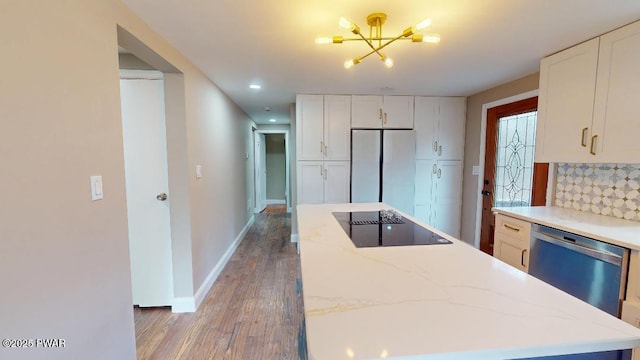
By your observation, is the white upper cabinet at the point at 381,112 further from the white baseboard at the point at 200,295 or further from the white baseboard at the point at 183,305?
the white baseboard at the point at 183,305

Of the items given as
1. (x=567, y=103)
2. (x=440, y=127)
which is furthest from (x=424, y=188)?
(x=567, y=103)

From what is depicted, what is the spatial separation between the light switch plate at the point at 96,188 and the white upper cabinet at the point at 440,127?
336 cm

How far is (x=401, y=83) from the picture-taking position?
3094 millimetres

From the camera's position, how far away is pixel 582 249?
1.68 meters

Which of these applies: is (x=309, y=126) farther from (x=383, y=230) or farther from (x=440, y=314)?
(x=440, y=314)

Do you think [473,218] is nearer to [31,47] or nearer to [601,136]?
[601,136]

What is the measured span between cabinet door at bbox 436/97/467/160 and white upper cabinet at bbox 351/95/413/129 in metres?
0.44

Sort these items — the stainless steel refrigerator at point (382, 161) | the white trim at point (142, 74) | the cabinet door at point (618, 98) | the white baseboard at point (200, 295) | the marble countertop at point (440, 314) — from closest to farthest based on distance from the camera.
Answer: the marble countertop at point (440, 314), the cabinet door at point (618, 98), the white trim at point (142, 74), the white baseboard at point (200, 295), the stainless steel refrigerator at point (382, 161)

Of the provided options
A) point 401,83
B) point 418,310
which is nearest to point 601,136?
point 401,83

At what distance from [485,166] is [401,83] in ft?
4.77

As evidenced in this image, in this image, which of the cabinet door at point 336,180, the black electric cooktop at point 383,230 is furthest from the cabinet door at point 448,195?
the black electric cooktop at point 383,230

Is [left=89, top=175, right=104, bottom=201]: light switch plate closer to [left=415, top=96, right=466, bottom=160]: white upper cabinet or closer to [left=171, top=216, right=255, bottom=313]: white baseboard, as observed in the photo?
[left=171, top=216, right=255, bottom=313]: white baseboard

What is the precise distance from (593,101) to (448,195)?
2.02 meters

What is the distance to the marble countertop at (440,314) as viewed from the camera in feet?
2.07
